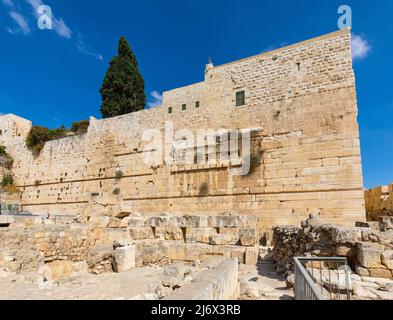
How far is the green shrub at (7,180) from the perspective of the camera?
1956 centimetres

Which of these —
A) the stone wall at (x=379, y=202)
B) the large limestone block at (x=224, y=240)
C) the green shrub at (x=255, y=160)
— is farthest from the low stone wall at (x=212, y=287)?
the stone wall at (x=379, y=202)

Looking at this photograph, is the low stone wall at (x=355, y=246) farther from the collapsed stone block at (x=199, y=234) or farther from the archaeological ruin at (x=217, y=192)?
the collapsed stone block at (x=199, y=234)

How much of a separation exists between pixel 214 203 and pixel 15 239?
303 inches

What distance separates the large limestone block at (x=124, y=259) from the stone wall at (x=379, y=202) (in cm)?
1077

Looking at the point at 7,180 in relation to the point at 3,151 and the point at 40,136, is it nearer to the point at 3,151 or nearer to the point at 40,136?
the point at 3,151

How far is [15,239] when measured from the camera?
5629 millimetres

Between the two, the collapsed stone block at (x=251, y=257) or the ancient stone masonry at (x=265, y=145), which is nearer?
the collapsed stone block at (x=251, y=257)

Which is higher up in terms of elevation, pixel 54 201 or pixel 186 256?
pixel 54 201

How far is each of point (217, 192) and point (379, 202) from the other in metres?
7.52

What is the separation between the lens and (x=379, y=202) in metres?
12.3

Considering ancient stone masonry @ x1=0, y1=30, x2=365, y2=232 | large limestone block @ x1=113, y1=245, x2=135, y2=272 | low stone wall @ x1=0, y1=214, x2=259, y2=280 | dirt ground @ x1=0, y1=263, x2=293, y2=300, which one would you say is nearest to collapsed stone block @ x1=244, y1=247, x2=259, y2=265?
low stone wall @ x1=0, y1=214, x2=259, y2=280

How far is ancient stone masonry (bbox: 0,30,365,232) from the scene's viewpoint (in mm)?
9656
